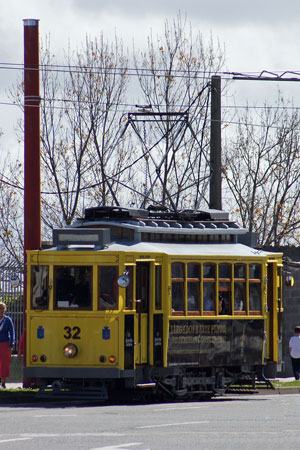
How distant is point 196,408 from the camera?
18.2 meters

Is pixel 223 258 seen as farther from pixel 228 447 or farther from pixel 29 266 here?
pixel 228 447

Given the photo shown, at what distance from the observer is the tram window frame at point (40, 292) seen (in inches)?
773

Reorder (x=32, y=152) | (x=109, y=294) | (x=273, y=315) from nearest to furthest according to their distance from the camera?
(x=109, y=294) → (x=32, y=152) → (x=273, y=315)

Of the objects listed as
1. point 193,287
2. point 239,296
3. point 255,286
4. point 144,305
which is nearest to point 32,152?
point 144,305

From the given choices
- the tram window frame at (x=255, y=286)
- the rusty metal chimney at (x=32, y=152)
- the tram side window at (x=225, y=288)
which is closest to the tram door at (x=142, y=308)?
the tram side window at (x=225, y=288)

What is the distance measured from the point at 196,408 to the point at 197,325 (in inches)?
98.5

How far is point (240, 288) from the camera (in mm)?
21266

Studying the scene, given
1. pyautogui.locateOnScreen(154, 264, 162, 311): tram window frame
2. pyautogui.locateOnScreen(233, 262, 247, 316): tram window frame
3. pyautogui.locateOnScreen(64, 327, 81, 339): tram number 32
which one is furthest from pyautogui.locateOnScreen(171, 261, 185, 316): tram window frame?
pyautogui.locateOnScreen(64, 327, 81, 339): tram number 32

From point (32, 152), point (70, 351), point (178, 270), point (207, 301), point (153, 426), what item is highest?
point (32, 152)

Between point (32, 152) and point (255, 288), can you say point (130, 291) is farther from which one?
point (32, 152)

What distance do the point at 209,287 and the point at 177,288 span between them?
0.78 metres

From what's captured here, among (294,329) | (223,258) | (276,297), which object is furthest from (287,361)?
(223,258)

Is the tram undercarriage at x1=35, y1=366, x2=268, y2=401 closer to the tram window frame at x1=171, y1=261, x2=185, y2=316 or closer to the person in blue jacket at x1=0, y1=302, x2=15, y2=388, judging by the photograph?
the tram window frame at x1=171, y1=261, x2=185, y2=316

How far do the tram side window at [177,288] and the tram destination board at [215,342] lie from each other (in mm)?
236
